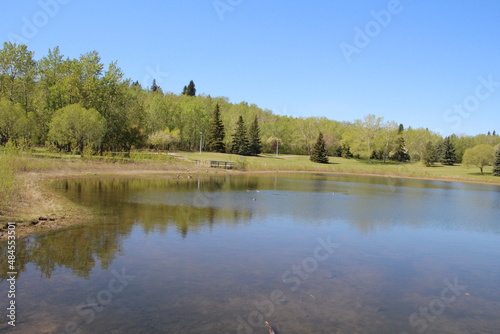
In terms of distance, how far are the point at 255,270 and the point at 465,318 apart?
18.8ft

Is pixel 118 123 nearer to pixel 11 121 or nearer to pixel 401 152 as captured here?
pixel 11 121

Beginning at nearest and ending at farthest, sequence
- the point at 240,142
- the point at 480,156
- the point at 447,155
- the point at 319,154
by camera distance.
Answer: the point at 480,156
the point at 319,154
the point at 240,142
the point at 447,155

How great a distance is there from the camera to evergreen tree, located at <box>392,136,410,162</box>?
343 feet

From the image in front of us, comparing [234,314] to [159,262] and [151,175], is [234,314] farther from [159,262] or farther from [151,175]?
[151,175]

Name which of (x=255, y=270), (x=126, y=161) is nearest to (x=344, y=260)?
(x=255, y=270)

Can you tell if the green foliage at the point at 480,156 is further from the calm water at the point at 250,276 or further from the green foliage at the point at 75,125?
the green foliage at the point at 75,125

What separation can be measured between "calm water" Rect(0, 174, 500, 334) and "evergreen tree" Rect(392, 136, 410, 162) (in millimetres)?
88944

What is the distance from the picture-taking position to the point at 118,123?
200ft

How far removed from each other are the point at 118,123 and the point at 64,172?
88.9 feet

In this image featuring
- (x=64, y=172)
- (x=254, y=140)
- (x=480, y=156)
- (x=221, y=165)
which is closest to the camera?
(x=64, y=172)

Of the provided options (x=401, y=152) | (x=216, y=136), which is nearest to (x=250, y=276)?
(x=216, y=136)

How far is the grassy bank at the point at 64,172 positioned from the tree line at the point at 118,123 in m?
3.15

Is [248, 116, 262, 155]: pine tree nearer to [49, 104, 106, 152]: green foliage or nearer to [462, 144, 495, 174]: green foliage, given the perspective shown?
[49, 104, 106, 152]: green foliage

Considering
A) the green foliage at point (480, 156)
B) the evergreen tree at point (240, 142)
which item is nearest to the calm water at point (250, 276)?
the green foliage at point (480, 156)
